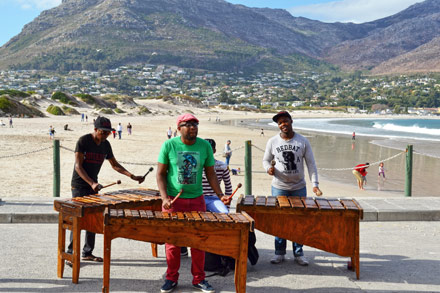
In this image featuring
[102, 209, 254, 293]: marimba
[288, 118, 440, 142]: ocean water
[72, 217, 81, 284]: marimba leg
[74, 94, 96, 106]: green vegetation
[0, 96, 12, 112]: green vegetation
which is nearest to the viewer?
[102, 209, 254, 293]: marimba

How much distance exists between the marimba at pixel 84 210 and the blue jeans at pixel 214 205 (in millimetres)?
591

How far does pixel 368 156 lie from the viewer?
2616 cm

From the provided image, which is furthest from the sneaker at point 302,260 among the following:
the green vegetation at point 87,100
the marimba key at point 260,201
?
the green vegetation at point 87,100

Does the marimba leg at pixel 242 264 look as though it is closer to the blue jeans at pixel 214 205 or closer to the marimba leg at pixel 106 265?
the blue jeans at pixel 214 205

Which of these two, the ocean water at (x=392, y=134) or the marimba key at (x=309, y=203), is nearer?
the marimba key at (x=309, y=203)

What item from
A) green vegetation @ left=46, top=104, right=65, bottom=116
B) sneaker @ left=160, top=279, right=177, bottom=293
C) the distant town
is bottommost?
sneaker @ left=160, top=279, right=177, bottom=293

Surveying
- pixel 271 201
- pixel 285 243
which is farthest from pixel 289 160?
pixel 285 243

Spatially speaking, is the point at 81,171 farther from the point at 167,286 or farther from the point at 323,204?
the point at 323,204

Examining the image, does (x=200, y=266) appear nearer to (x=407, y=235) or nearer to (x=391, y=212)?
(x=407, y=235)

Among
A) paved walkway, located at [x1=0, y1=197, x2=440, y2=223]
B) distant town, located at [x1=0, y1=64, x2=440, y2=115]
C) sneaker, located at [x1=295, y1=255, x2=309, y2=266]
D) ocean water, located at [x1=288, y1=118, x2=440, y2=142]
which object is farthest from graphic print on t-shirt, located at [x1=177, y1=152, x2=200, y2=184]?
distant town, located at [x1=0, y1=64, x2=440, y2=115]

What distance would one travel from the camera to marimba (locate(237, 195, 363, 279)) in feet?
17.7

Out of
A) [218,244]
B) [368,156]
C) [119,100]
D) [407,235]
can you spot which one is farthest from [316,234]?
[119,100]

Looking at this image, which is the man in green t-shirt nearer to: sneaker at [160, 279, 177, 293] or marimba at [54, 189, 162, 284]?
sneaker at [160, 279, 177, 293]

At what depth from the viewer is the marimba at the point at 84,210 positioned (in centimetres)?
520
